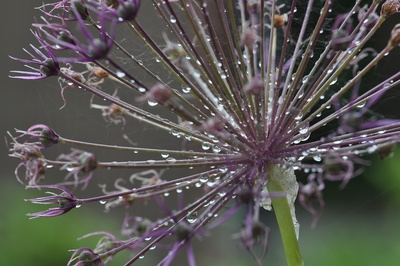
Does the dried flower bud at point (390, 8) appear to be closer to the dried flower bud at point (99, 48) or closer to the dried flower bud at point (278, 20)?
the dried flower bud at point (278, 20)

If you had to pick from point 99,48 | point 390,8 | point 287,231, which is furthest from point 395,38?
point 99,48

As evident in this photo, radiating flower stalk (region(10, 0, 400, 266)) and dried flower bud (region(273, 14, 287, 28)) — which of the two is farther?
dried flower bud (region(273, 14, 287, 28))

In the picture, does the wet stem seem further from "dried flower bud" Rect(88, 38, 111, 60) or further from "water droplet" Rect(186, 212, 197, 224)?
"dried flower bud" Rect(88, 38, 111, 60)

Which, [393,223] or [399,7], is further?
[393,223]

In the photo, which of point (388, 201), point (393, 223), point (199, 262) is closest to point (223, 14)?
point (393, 223)

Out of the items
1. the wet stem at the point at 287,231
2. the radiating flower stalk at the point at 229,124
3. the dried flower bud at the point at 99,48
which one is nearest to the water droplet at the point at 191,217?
the radiating flower stalk at the point at 229,124

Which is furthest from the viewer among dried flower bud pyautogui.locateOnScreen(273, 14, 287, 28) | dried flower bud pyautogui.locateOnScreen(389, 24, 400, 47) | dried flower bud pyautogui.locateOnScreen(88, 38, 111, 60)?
dried flower bud pyautogui.locateOnScreen(273, 14, 287, 28)

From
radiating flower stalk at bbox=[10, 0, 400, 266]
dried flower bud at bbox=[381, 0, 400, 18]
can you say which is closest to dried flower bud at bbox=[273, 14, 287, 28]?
radiating flower stalk at bbox=[10, 0, 400, 266]

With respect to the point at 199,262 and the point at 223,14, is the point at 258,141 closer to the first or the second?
the point at 223,14
